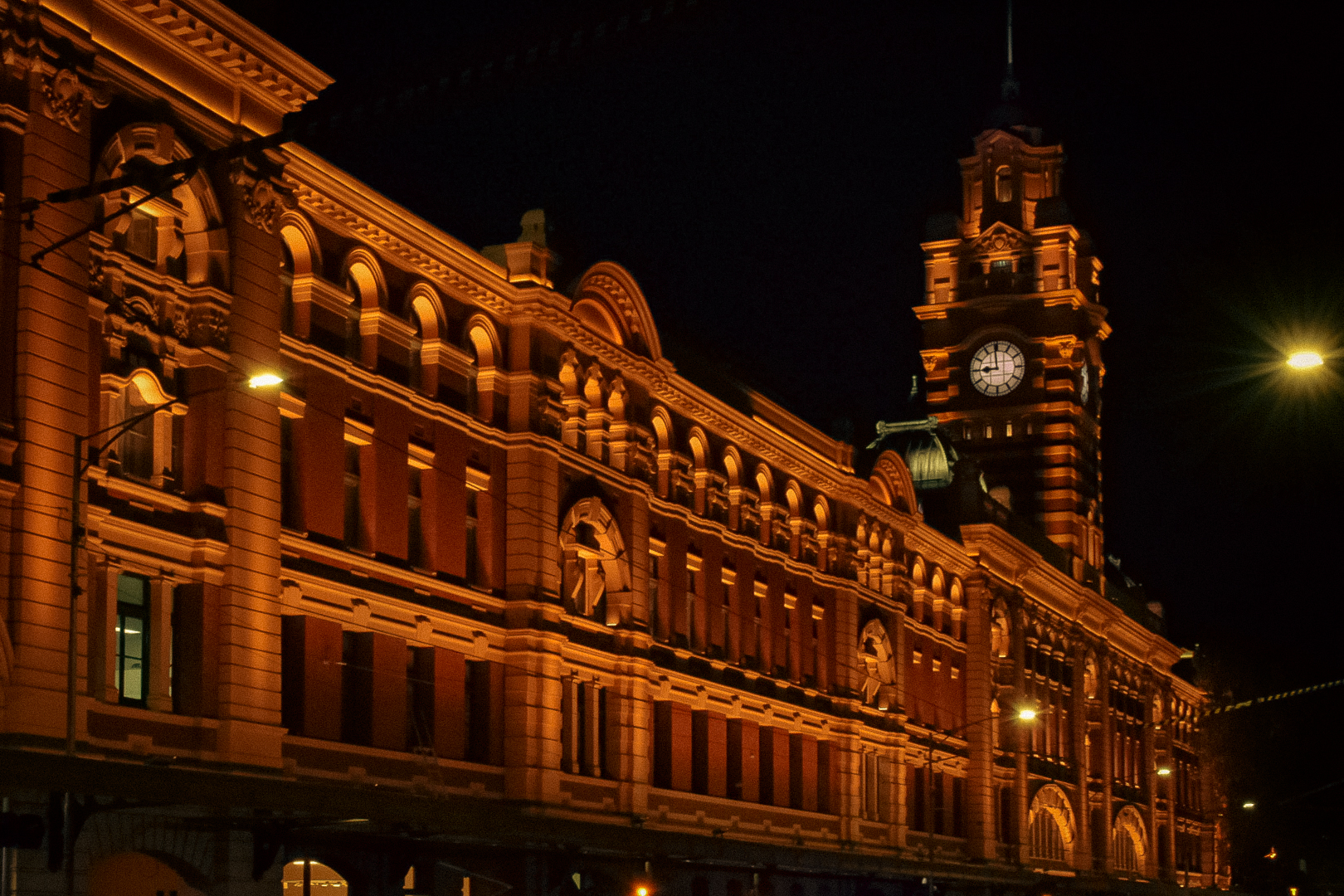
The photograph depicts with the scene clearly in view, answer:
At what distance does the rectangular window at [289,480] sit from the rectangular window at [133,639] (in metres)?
4.25

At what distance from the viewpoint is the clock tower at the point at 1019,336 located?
98.6 meters

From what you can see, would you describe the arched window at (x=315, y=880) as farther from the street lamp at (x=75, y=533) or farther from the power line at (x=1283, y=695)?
the power line at (x=1283, y=695)

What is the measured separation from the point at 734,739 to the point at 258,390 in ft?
74.5

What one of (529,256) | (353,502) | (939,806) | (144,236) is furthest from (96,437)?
(939,806)

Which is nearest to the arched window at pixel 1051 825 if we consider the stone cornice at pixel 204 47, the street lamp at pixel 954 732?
the street lamp at pixel 954 732

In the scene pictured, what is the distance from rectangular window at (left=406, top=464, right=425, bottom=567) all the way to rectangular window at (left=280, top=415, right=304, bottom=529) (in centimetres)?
405

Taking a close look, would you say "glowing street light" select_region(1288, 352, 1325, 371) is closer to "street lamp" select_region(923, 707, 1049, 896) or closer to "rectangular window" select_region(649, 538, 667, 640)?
"rectangular window" select_region(649, 538, 667, 640)

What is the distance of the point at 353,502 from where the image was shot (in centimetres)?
3694

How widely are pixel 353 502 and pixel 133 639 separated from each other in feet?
24.0

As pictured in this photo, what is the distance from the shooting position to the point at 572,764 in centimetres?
→ 4250

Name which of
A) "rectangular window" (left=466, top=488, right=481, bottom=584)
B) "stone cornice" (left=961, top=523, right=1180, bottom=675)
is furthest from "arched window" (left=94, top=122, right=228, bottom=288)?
"stone cornice" (left=961, top=523, right=1180, bottom=675)

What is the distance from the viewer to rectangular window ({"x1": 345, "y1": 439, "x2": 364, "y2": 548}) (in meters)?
36.8

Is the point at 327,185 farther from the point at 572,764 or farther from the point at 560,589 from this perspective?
the point at 572,764

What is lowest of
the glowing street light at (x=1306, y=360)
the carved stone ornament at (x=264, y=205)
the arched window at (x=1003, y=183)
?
the glowing street light at (x=1306, y=360)
